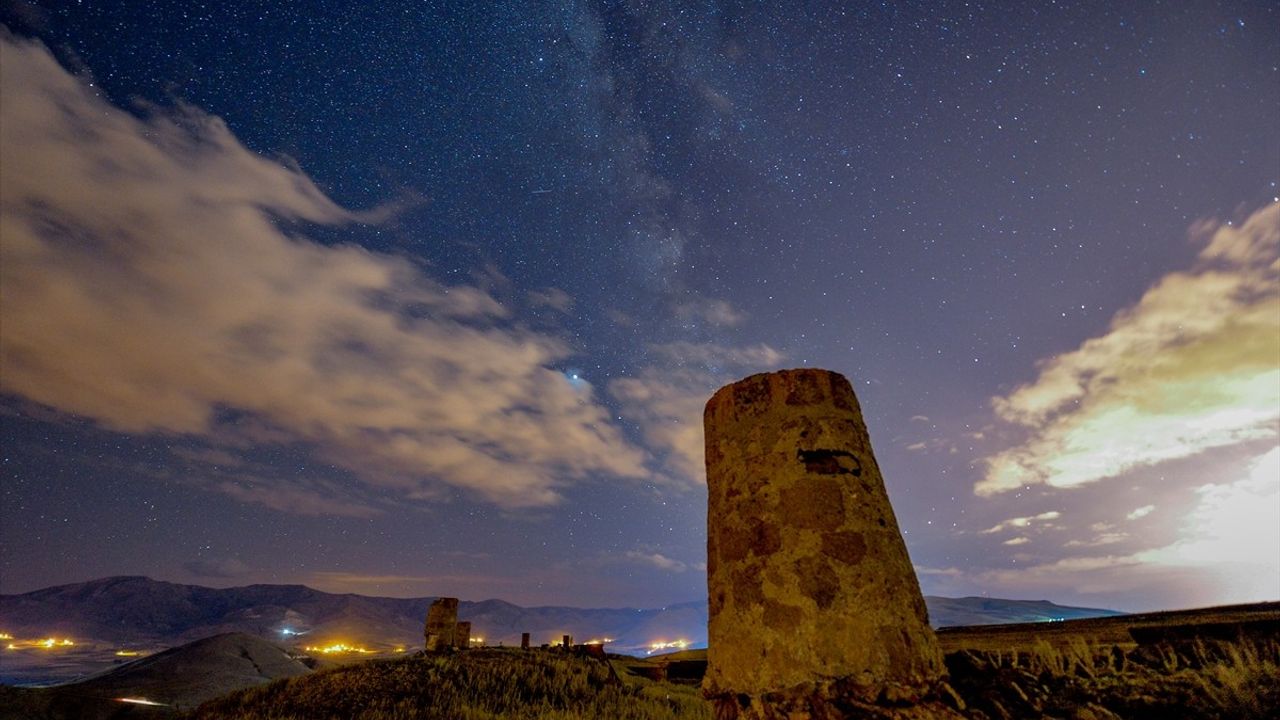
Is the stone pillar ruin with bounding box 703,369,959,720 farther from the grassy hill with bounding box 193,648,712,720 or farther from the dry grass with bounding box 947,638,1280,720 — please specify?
the grassy hill with bounding box 193,648,712,720

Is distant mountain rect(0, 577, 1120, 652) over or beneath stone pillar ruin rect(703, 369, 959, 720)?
beneath

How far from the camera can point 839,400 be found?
310 centimetres

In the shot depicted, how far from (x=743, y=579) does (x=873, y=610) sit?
2.01ft

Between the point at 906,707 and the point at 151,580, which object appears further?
the point at 151,580

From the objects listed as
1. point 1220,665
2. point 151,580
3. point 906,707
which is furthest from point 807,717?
point 151,580

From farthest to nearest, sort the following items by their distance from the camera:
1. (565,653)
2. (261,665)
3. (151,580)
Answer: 1. (151,580)
2. (261,665)
3. (565,653)

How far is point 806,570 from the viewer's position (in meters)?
2.65

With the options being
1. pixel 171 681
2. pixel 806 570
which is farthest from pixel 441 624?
pixel 806 570

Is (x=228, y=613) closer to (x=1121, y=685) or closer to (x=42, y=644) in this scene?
(x=42, y=644)

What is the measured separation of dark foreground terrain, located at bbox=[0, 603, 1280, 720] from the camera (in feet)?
8.29

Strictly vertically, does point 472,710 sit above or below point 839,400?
below

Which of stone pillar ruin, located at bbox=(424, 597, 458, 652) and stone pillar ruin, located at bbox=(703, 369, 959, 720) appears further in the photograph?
stone pillar ruin, located at bbox=(424, 597, 458, 652)

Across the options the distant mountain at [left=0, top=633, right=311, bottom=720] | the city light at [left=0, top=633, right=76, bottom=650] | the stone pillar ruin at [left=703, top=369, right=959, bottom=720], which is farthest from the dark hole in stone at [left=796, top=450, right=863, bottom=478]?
the city light at [left=0, top=633, right=76, bottom=650]

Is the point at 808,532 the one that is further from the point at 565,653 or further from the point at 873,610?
the point at 565,653
